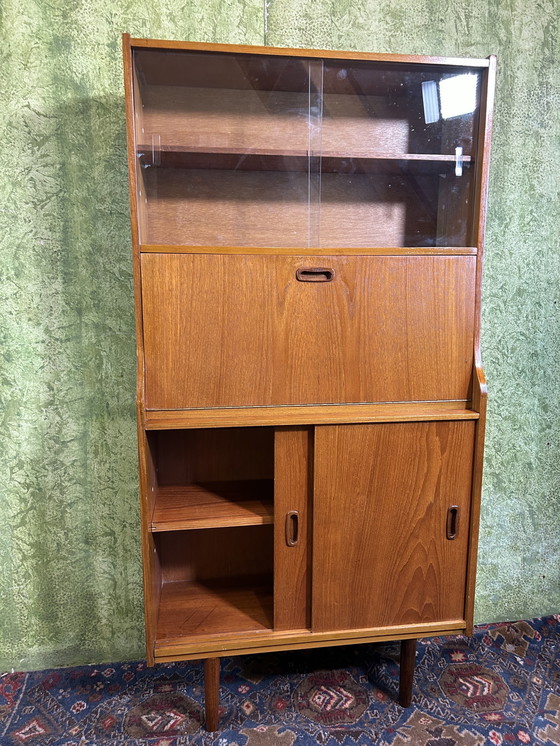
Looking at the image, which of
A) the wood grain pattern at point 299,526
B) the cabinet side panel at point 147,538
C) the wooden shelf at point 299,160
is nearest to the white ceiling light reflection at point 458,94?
the wooden shelf at point 299,160

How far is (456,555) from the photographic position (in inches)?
55.4

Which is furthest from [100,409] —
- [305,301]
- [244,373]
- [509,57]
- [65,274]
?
[509,57]

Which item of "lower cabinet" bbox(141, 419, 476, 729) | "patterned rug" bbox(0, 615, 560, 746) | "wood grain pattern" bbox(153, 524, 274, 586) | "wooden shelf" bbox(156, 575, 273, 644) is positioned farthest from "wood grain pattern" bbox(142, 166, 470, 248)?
"patterned rug" bbox(0, 615, 560, 746)

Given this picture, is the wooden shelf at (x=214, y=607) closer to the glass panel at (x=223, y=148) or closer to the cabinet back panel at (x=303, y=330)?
the cabinet back panel at (x=303, y=330)

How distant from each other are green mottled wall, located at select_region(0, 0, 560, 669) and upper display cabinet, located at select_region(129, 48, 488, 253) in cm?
32

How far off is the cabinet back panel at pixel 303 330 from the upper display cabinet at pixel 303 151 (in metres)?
0.11

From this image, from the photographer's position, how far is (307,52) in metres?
1.25

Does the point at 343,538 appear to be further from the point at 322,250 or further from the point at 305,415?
the point at 322,250

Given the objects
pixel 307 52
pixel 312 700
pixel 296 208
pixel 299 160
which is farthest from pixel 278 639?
pixel 307 52

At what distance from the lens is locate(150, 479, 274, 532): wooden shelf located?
1343 millimetres

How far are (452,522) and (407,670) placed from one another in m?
0.51

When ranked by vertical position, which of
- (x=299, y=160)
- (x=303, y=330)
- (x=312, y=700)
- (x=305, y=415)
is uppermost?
(x=299, y=160)

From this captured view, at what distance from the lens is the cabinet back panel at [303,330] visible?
1265 mm

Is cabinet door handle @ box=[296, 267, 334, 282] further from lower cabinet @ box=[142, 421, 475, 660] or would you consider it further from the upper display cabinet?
lower cabinet @ box=[142, 421, 475, 660]
